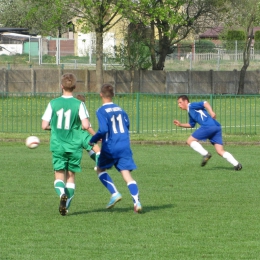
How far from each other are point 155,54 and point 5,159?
30274 millimetres

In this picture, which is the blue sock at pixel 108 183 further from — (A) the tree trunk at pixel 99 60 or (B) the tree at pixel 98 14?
(A) the tree trunk at pixel 99 60

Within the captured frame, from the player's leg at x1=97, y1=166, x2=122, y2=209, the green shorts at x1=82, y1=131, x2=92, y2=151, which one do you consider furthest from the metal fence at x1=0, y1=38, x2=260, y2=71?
the player's leg at x1=97, y1=166, x2=122, y2=209

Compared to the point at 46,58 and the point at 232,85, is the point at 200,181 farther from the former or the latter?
the point at 46,58

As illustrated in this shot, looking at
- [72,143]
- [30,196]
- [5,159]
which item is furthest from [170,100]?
[72,143]

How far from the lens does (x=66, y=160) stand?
31.3 feet

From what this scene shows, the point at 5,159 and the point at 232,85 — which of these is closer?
the point at 5,159

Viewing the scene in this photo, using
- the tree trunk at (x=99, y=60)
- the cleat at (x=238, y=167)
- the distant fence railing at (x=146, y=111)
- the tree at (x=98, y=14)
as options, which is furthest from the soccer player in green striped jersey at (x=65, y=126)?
the tree trunk at (x=99, y=60)

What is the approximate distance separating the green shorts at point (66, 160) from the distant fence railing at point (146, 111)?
509 inches

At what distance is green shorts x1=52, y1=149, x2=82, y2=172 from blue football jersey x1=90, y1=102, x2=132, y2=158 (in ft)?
1.04

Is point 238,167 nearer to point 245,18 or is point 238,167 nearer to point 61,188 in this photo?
point 61,188

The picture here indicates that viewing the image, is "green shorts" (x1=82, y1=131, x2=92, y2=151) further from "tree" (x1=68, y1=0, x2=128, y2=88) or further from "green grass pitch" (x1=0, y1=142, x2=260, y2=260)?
"tree" (x1=68, y1=0, x2=128, y2=88)

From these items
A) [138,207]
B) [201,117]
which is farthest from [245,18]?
[138,207]

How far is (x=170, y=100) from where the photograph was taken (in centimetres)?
2369

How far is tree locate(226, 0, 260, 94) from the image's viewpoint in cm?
4418
